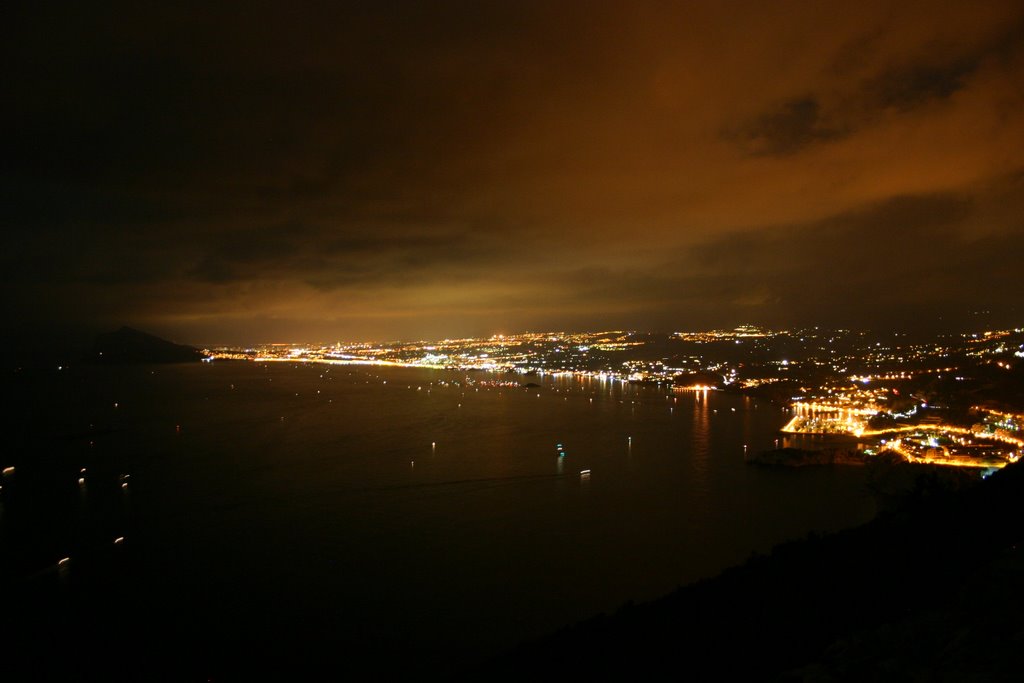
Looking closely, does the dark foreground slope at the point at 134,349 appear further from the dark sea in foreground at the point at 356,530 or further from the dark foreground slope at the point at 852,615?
the dark foreground slope at the point at 852,615

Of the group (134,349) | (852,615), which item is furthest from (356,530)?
(134,349)

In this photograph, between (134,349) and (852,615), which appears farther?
(134,349)

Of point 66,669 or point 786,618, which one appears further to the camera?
point 66,669

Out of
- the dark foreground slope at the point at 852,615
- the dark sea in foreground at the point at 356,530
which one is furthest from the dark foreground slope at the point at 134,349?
the dark foreground slope at the point at 852,615

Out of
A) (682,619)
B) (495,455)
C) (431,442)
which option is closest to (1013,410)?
(495,455)

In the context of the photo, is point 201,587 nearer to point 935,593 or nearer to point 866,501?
point 935,593

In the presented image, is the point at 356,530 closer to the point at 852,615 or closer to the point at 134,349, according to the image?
the point at 852,615
